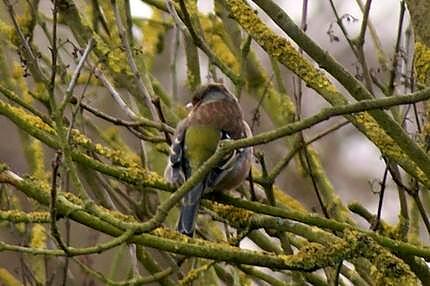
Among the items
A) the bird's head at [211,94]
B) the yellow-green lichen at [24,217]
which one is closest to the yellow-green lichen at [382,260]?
the yellow-green lichen at [24,217]

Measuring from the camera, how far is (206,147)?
Result: 3.95 meters

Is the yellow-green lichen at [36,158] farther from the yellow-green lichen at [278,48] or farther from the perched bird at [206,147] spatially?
the yellow-green lichen at [278,48]

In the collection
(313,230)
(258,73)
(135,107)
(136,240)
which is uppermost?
(258,73)

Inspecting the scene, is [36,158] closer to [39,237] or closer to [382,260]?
[39,237]

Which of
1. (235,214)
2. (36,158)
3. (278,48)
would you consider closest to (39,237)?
(36,158)

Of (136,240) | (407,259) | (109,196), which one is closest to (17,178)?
(136,240)

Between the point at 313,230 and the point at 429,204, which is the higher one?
the point at 429,204

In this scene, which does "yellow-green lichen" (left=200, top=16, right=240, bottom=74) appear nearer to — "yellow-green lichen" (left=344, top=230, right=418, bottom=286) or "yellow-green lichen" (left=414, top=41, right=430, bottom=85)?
"yellow-green lichen" (left=414, top=41, right=430, bottom=85)

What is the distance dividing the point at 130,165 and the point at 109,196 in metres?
1.11

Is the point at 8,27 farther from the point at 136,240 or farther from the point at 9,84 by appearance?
the point at 136,240

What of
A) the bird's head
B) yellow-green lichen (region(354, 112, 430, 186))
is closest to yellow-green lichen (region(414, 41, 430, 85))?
yellow-green lichen (region(354, 112, 430, 186))

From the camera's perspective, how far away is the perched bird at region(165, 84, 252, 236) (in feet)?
11.5

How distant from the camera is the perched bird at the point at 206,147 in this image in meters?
3.51

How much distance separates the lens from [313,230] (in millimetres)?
2869
